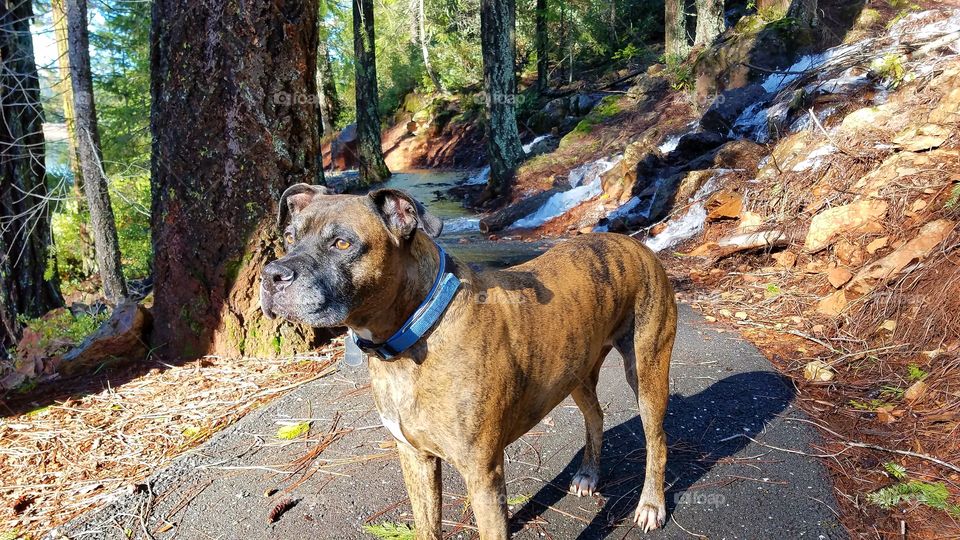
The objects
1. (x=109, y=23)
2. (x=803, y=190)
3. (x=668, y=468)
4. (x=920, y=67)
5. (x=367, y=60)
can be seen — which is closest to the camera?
(x=668, y=468)

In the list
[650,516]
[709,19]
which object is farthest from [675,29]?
[650,516]

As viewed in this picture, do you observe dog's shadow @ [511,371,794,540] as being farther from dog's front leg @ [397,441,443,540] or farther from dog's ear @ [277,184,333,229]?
dog's ear @ [277,184,333,229]

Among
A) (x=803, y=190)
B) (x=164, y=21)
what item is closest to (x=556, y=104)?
(x=803, y=190)

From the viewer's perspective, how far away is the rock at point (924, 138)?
6.58 metres

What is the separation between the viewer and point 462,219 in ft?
49.3

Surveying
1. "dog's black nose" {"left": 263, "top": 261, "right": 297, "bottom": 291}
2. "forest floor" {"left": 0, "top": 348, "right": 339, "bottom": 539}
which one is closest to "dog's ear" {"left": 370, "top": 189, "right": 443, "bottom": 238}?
"dog's black nose" {"left": 263, "top": 261, "right": 297, "bottom": 291}

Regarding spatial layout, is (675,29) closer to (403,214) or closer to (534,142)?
(534,142)

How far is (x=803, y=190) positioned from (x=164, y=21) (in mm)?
→ 7532

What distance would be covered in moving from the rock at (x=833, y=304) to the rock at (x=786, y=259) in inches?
42.2

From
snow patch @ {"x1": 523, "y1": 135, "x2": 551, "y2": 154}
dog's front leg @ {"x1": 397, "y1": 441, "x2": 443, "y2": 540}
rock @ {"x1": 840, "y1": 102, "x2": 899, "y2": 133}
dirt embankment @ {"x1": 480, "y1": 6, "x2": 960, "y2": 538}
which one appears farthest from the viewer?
snow patch @ {"x1": 523, "y1": 135, "x2": 551, "y2": 154}

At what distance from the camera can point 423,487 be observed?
299 centimetres

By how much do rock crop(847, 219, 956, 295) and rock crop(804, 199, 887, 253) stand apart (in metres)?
0.69

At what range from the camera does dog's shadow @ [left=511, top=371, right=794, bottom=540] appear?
359cm

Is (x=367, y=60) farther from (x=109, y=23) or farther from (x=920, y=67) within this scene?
(x=920, y=67)
